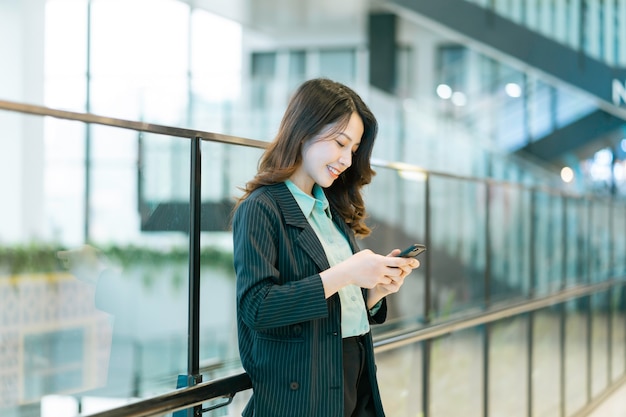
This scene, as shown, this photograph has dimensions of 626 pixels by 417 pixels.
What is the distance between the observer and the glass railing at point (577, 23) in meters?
8.80

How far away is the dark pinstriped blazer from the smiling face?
79 millimetres

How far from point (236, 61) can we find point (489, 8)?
6.37m

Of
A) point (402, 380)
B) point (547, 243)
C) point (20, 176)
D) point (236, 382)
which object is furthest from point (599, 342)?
point (20, 176)

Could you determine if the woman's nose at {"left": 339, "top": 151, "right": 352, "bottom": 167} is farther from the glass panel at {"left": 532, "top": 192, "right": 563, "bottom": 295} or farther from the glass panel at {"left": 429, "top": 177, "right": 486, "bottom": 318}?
the glass panel at {"left": 532, "top": 192, "right": 563, "bottom": 295}

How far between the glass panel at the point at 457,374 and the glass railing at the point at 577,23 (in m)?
5.62

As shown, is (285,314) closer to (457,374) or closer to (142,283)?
(142,283)

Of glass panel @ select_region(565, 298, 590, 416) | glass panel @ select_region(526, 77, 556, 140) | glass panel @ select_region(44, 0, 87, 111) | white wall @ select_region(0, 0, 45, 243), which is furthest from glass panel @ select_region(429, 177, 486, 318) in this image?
glass panel @ select_region(526, 77, 556, 140)

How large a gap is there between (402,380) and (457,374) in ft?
1.91

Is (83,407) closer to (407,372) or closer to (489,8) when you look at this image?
(407,372)

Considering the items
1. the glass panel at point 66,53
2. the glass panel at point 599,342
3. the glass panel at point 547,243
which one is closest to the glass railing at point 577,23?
the glass panel at point 599,342

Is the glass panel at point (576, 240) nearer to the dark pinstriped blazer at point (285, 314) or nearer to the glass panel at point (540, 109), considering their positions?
the dark pinstriped blazer at point (285, 314)

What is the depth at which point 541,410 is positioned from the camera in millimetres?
5105

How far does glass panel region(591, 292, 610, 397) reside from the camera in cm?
672

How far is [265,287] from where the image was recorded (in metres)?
1.55
